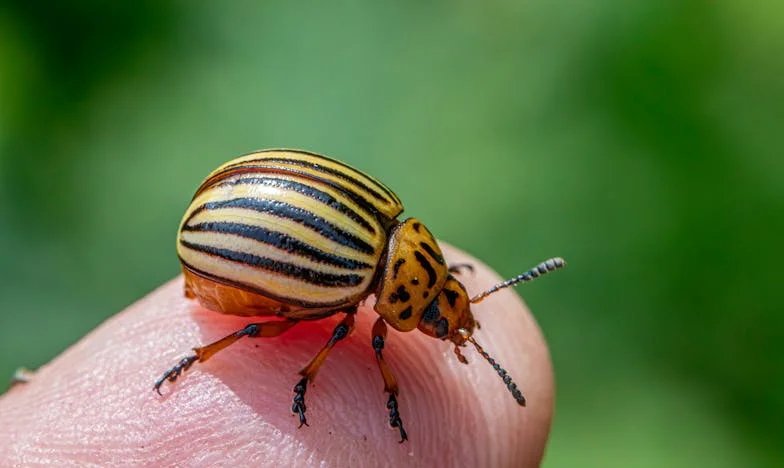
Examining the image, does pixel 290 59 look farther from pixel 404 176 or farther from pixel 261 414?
pixel 261 414

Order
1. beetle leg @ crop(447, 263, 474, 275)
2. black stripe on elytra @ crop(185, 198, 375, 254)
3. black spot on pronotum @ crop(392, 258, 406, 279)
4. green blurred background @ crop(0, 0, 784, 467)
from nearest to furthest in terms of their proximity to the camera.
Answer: black stripe on elytra @ crop(185, 198, 375, 254) → black spot on pronotum @ crop(392, 258, 406, 279) → beetle leg @ crop(447, 263, 474, 275) → green blurred background @ crop(0, 0, 784, 467)

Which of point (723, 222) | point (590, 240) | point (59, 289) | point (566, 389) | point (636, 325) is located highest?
point (723, 222)

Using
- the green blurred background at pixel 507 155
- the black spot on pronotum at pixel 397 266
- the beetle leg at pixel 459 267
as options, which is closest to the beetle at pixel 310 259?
the black spot on pronotum at pixel 397 266

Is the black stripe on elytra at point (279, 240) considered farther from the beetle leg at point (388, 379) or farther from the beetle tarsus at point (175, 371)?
the beetle tarsus at point (175, 371)

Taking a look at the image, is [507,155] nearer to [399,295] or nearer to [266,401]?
[399,295]

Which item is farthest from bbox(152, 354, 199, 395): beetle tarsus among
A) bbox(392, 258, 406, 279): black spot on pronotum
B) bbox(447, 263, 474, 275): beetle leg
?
bbox(447, 263, 474, 275): beetle leg

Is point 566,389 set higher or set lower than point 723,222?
lower

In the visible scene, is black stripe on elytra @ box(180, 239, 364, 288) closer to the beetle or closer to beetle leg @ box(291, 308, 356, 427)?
the beetle

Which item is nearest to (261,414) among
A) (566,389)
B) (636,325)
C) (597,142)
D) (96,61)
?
(566,389)

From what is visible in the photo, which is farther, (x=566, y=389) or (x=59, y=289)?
(x=59, y=289)
